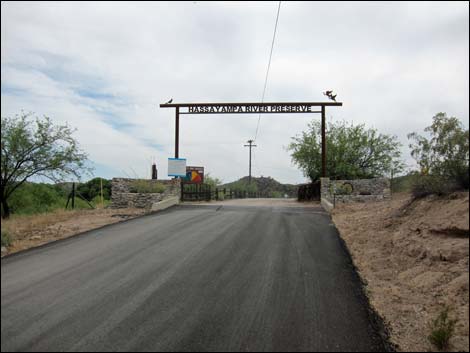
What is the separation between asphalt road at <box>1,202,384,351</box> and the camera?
271cm

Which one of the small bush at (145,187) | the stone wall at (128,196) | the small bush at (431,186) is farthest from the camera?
the small bush at (145,187)

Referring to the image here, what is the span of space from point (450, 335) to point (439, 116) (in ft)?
13.1

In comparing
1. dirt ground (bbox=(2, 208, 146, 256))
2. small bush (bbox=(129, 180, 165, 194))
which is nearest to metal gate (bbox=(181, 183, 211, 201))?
small bush (bbox=(129, 180, 165, 194))

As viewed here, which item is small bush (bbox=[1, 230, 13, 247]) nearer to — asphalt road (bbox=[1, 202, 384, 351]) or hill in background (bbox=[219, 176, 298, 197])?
asphalt road (bbox=[1, 202, 384, 351])

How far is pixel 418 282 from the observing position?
424 cm

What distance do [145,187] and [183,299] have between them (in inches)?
437

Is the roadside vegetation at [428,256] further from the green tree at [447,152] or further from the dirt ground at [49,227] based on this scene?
the dirt ground at [49,227]

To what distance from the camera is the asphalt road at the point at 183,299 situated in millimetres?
2705

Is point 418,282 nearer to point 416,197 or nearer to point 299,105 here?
point 416,197

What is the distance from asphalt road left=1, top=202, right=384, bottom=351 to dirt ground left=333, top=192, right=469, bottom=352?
0.34 meters

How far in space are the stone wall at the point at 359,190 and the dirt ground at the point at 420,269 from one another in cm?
841

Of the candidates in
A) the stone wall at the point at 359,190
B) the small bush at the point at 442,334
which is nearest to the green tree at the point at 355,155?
the stone wall at the point at 359,190

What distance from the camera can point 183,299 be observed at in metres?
4.00

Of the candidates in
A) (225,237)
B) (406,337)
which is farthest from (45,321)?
(225,237)
